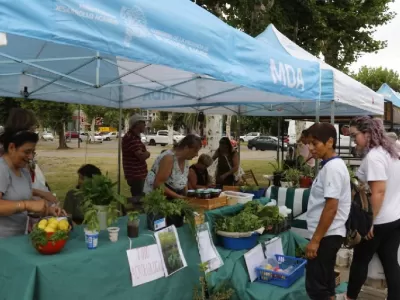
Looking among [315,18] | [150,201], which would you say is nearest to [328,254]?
[150,201]

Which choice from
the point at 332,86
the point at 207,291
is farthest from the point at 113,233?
the point at 332,86

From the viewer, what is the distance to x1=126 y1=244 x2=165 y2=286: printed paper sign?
262 cm

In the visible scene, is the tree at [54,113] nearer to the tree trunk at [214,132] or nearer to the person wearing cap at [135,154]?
the tree trunk at [214,132]

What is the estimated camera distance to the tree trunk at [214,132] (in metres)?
9.20

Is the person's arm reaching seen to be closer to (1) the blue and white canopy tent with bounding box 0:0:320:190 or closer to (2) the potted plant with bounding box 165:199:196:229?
(2) the potted plant with bounding box 165:199:196:229

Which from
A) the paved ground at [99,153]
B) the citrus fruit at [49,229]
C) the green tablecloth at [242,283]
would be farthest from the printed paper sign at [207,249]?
the paved ground at [99,153]

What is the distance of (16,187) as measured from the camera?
8.23ft

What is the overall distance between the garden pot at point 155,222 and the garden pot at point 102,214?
412 millimetres

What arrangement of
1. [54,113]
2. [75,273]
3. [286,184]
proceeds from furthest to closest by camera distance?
[54,113]
[286,184]
[75,273]

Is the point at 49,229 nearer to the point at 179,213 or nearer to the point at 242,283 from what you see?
the point at 179,213

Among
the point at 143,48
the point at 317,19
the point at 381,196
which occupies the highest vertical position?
the point at 317,19

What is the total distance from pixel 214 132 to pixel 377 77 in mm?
34703

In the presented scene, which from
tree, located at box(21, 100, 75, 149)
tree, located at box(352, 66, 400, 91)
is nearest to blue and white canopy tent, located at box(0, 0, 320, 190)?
tree, located at box(21, 100, 75, 149)

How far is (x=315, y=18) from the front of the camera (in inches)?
436
